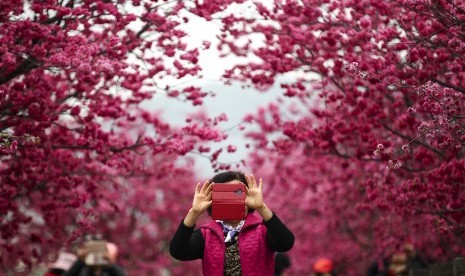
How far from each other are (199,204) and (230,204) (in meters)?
Answer: 0.22

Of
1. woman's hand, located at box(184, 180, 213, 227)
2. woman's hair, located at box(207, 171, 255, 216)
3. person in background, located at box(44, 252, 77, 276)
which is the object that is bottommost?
person in background, located at box(44, 252, 77, 276)

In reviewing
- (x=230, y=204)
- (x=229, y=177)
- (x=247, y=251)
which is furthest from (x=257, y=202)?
(x=229, y=177)

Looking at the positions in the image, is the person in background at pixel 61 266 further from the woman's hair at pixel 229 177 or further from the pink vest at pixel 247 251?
the pink vest at pixel 247 251

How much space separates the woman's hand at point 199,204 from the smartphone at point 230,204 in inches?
4.1

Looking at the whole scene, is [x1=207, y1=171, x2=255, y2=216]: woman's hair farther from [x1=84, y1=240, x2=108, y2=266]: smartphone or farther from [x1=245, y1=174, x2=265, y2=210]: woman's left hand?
[x1=84, y1=240, x2=108, y2=266]: smartphone

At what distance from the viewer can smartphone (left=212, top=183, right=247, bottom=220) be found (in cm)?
507

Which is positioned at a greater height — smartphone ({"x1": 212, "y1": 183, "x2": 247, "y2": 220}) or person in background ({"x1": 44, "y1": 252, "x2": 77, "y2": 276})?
smartphone ({"x1": 212, "y1": 183, "x2": 247, "y2": 220})

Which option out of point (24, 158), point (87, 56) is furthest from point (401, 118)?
point (24, 158)

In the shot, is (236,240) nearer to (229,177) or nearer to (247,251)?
(247,251)

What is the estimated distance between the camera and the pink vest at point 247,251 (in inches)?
203

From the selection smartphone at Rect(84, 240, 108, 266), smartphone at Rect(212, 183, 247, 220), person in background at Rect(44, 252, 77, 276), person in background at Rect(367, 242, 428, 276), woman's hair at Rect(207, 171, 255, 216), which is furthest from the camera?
person in background at Rect(367, 242, 428, 276)

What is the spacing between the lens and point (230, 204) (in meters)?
5.08

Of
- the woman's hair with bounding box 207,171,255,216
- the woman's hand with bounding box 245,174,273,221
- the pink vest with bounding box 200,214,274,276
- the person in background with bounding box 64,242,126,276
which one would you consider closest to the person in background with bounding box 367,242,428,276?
the person in background with bounding box 64,242,126,276

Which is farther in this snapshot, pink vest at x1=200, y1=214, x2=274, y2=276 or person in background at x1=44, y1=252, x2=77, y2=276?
person in background at x1=44, y1=252, x2=77, y2=276
